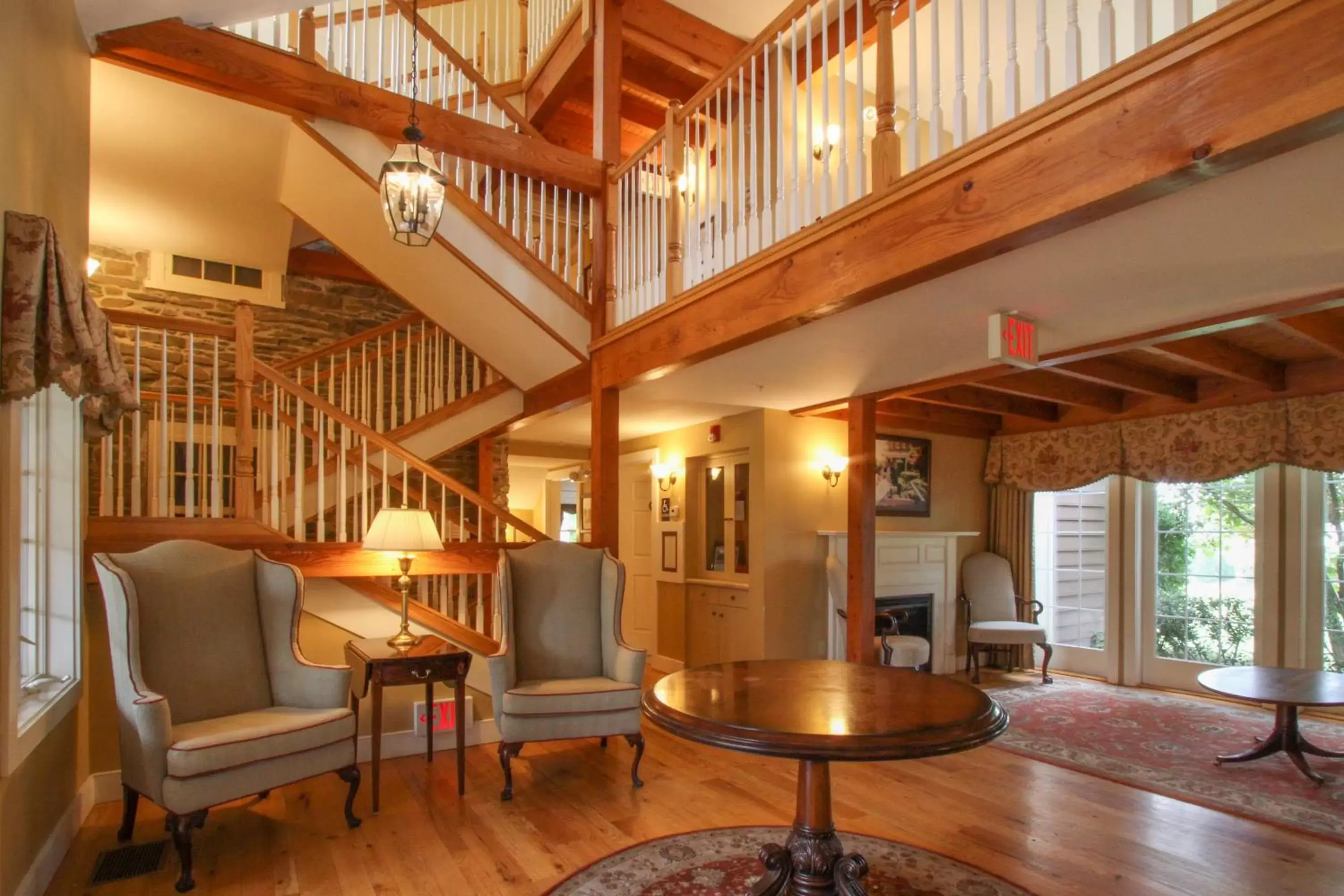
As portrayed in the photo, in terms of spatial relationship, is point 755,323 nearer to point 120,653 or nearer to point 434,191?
point 434,191

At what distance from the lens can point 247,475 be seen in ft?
12.0

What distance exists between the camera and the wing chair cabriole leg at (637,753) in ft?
11.9

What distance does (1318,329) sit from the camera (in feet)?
12.3

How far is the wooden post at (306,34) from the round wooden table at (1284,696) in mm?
5667

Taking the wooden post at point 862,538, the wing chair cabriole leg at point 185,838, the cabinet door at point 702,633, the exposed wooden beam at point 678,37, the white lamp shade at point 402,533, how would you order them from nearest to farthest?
the wing chair cabriole leg at point 185,838 < the white lamp shade at point 402,533 < the wooden post at point 862,538 < the exposed wooden beam at point 678,37 < the cabinet door at point 702,633

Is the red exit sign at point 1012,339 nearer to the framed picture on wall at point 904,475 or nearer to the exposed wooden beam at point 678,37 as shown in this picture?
the exposed wooden beam at point 678,37

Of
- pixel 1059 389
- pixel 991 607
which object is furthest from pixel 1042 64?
pixel 991 607

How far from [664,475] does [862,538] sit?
7.68 feet

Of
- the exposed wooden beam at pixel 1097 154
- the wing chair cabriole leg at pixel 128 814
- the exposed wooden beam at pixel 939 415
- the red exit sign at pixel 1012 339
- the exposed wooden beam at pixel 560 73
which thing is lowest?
the wing chair cabriole leg at pixel 128 814

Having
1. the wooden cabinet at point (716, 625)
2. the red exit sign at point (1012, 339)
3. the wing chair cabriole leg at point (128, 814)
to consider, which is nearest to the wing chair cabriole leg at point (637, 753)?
the wooden cabinet at point (716, 625)

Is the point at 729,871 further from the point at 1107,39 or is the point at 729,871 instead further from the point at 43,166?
the point at 43,166

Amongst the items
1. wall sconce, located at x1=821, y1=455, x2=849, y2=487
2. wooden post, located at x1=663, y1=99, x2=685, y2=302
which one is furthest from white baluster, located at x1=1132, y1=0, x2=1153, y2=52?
wall sconce, located at x1=821, y1=455, x2=849, y2=487

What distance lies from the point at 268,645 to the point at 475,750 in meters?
1.32

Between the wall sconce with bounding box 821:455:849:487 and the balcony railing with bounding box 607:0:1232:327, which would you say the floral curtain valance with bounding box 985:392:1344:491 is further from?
the balcony railing with bounding box 607:0:1232:327
